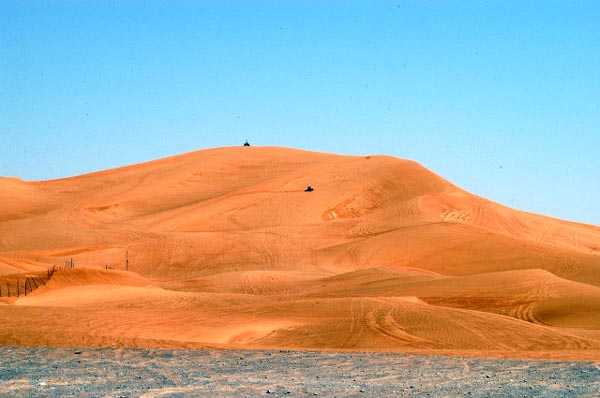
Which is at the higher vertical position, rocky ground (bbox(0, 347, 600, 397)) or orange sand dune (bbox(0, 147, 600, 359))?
orange sand dune (bbox(0, 147, 600, 359))

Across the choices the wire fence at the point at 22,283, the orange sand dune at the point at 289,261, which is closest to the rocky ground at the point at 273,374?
the orange sand dune at the point at 289,261

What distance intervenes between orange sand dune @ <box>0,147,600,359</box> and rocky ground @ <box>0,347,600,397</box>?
7.08ft

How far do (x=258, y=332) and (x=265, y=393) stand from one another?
9875 millimetres

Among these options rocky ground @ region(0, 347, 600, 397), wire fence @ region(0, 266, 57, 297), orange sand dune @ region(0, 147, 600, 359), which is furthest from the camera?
wire fence @ region(0, 266, 57, 297)

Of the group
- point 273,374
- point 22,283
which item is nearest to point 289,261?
point 22,283

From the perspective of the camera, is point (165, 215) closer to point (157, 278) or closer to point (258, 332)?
point (157, 278)

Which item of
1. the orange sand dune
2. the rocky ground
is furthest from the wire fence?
the rocky ground

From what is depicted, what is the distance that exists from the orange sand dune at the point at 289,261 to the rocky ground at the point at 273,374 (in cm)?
216

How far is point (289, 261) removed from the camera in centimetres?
4997

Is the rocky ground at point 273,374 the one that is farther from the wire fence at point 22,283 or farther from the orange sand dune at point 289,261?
the wire fence at point 22,283

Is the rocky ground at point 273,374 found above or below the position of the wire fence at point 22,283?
below

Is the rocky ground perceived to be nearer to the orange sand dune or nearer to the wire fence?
the orange sand dune

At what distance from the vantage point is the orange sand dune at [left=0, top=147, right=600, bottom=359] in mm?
22250

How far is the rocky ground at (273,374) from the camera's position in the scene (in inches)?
525
